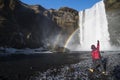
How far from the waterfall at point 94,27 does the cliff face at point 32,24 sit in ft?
34.4

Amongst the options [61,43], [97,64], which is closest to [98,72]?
[97,64]

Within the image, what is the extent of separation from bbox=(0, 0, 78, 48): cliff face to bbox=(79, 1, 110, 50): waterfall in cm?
1047

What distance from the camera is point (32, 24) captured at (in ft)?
386

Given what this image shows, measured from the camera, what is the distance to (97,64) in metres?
22.0

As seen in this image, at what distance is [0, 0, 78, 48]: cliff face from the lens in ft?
294

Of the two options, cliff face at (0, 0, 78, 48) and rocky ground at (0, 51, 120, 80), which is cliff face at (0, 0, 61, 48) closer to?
cliff face at (0, 0, 78, 48)

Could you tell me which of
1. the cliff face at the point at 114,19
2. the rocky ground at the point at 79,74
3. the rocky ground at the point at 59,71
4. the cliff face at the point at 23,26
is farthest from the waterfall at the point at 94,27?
the rocky ground at the point at 79,74

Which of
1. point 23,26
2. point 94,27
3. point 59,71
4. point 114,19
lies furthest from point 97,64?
point 23,26

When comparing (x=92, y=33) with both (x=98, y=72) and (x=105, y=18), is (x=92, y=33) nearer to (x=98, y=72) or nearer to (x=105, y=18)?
(x=105, y=18)

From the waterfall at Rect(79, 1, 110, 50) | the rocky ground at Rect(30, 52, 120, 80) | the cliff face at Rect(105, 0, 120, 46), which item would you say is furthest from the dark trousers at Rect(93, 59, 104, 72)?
the waterfall at Rect(79, 1, 110, 50)

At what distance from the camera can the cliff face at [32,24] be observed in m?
89.5

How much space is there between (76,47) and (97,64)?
95.4 meters

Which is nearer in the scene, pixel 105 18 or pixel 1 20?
pixel 1 20

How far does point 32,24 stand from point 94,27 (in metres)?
34.9
